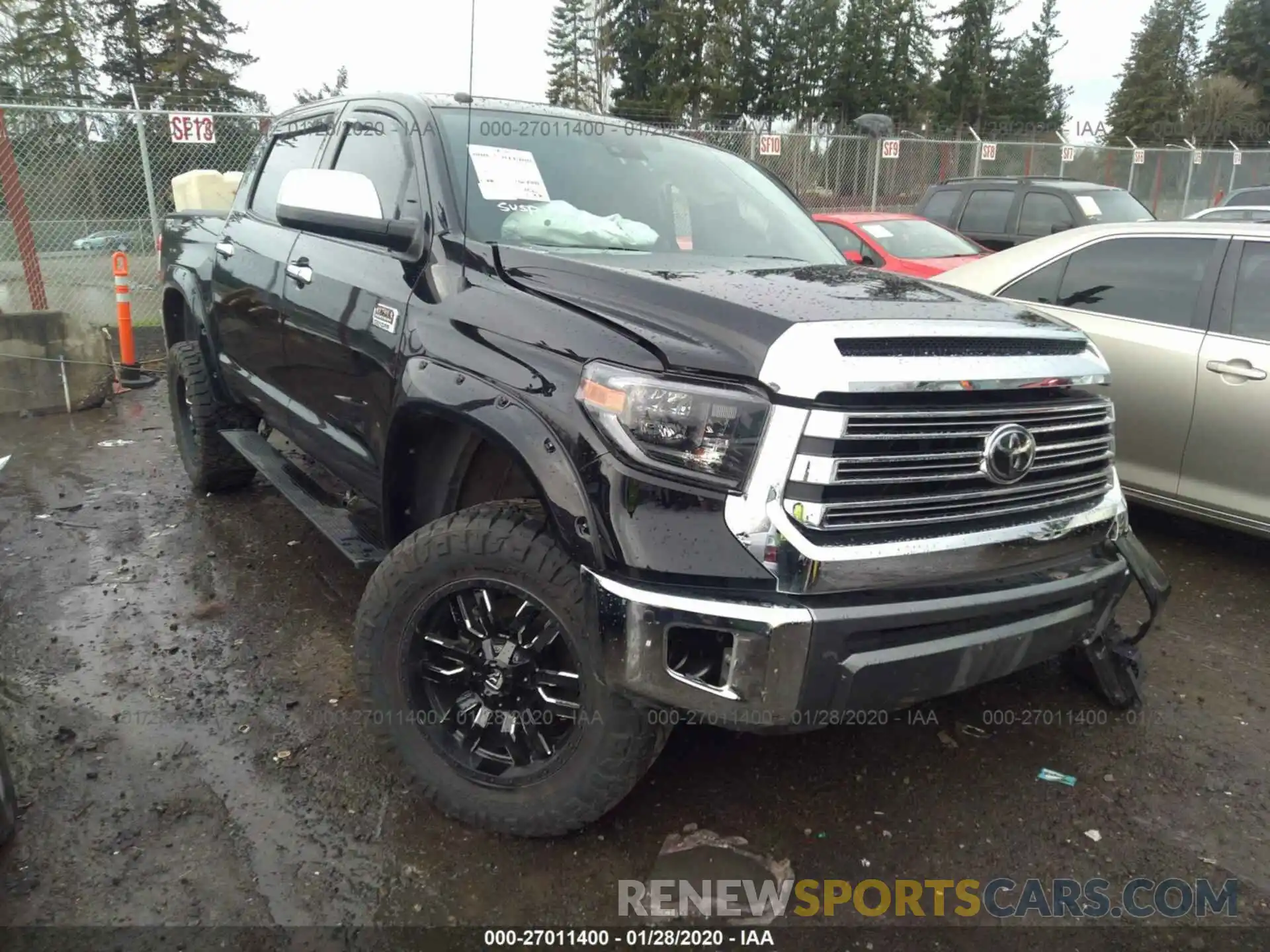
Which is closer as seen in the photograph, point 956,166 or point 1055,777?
point 1055,777

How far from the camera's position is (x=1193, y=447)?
4.18m

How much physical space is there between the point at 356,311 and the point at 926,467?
6.40 feet

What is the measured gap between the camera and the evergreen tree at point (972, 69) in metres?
56.8

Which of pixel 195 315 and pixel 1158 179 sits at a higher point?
pixel 1158 179

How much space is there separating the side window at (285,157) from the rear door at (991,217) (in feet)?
27.5

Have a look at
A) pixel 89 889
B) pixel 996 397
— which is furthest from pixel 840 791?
pixel 89 889

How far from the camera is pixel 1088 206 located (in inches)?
395

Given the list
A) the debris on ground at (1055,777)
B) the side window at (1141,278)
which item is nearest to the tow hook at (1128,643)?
the debris on ground at (1055,777)

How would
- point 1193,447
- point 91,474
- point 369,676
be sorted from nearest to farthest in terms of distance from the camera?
point 369,676 → point 1193,447 → point 91,474

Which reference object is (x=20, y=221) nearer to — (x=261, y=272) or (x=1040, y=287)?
(x=261, y=272)

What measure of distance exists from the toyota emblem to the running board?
1.93 meters

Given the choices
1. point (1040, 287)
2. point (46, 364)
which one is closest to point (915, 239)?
point (1040, 287)

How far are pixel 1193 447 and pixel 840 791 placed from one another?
2.60 meters

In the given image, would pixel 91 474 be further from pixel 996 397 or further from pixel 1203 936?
pixel 1203 936
